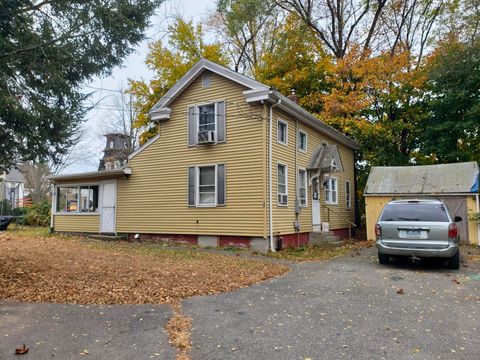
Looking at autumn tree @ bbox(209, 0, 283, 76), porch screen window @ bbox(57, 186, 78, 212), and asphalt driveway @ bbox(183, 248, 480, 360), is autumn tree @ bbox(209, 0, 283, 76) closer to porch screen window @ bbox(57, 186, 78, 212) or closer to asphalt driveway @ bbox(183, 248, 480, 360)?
porch screen window @ bbox(57, 186, 78, 212)

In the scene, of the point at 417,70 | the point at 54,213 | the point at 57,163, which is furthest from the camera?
the point at 417,70

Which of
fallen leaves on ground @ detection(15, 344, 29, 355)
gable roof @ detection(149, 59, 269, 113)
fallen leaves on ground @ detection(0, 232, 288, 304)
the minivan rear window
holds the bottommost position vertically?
fallen leaves on ground @ detection(15, 344, 29, 355)

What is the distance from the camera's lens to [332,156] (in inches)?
647

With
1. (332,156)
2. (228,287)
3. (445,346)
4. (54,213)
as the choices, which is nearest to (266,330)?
(445,346)

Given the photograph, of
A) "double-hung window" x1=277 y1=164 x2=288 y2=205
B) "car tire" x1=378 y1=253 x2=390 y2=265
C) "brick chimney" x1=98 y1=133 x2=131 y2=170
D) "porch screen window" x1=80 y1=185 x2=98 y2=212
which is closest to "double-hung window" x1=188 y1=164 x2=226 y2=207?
"double-hung window" x1=277 y1=164 x2=288 y2=205

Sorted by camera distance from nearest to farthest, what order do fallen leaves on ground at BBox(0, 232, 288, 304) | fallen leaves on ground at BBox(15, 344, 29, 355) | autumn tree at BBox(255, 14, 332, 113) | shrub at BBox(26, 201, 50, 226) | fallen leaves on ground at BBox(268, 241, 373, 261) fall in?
fallen leaves on ground at BBox(15, 344, 29, 355)
fallen leaves on ground at BBox(0, 232, 288, 304)
fallen leaves on ground at BBox(268, 241, 373, 261)
autumn tree at BBox(255, 14, 332, 113)
shrub at BBox(26, 201, 50, 226)

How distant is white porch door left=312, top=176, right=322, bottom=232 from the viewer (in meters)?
16.8

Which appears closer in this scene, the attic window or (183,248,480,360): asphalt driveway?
(183,248,480,360): asphalt driveway

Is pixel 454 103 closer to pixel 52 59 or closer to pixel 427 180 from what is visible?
pixel 427 180

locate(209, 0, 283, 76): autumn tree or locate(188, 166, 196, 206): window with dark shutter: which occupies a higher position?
locate(209, 0, 283, 76): autumn tree

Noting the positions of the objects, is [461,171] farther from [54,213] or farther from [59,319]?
[54,213]

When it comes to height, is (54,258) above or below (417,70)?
below

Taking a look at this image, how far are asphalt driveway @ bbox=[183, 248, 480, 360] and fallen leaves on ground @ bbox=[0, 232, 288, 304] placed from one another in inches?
27.7

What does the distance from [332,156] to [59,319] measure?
13.3 m
